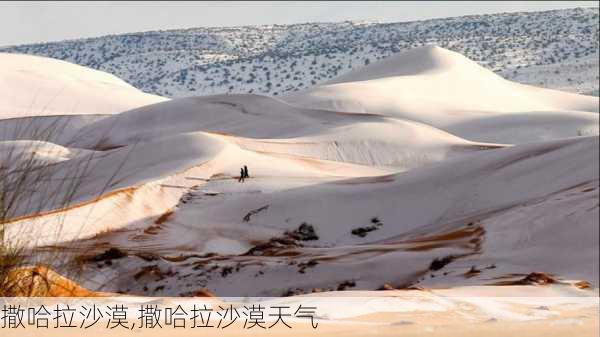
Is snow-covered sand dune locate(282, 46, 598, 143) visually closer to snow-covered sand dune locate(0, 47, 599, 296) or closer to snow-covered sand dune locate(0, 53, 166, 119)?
snow-covered sand dune locate(0, 47, 599, 296)

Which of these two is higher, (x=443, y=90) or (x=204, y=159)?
(x=443, y=90)

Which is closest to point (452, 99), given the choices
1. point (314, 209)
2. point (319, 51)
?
point (314, 209)

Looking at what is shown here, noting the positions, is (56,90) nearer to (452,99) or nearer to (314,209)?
(452,99)

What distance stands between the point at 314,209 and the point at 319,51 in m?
76.6

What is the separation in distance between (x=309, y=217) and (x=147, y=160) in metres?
6.68

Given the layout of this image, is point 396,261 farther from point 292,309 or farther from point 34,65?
point 34,65

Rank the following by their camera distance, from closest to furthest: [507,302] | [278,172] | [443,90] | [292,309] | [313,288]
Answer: [292,309]
[507,302]
[313,288]
[278,172]
[443,90]

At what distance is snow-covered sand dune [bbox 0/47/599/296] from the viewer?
31.1ft

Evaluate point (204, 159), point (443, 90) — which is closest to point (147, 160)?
point (204, 159)

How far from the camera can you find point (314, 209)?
50.5 ft

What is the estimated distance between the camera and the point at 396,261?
10.0m

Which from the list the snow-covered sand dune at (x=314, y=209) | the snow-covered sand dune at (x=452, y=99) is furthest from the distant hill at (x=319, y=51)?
the snow-covered sand dune at (x=314, y=209)

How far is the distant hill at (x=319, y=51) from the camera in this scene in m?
79.8

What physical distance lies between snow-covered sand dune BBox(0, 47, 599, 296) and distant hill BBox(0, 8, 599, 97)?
42.8 m
